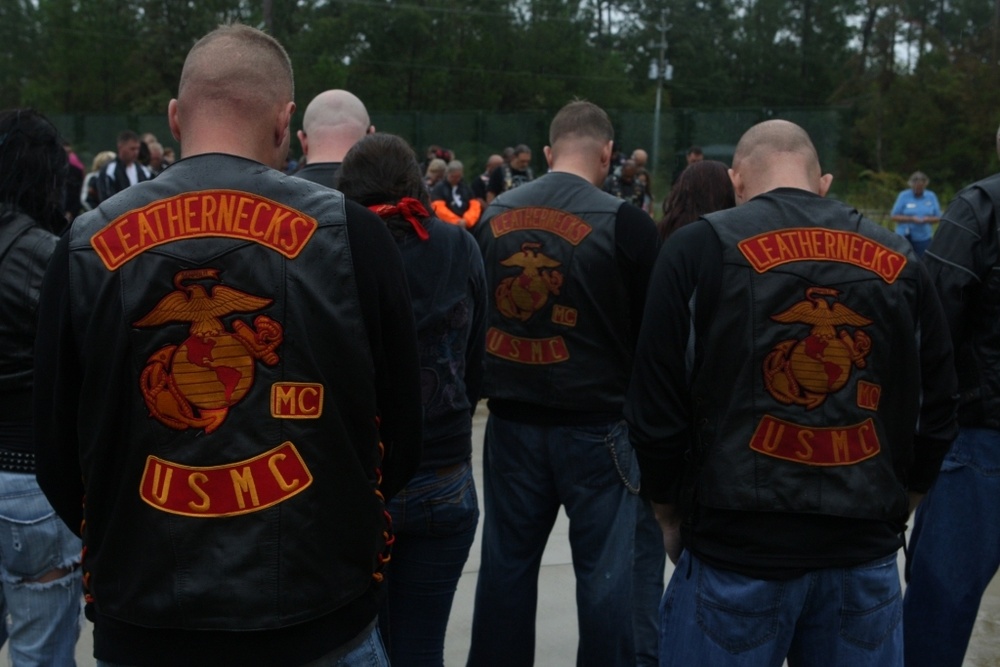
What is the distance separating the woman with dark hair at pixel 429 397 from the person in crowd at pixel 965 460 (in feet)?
4.59

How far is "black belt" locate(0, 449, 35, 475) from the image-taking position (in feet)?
9.59

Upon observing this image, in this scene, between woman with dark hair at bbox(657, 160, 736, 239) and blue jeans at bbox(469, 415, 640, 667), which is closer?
blue jeans at bbox(469, 415, 640, 667)

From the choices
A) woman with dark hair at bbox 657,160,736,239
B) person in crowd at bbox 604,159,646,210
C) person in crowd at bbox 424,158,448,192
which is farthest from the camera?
person in crowd at bbox 604,159,646,210

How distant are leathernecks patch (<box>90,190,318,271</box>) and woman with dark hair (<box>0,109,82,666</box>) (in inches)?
44.8

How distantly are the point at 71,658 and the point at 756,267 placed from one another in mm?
2250

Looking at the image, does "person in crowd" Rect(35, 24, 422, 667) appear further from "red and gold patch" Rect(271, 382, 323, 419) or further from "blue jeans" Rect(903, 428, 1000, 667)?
"blue jeans" Rect(903, 428, 1000, 667)

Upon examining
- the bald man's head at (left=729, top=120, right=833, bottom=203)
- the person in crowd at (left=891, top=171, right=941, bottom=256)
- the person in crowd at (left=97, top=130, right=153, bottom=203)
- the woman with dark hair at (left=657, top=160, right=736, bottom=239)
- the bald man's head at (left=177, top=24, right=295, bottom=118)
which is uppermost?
the bald man's head at (left=177, top=24, right=295, bottom=118)

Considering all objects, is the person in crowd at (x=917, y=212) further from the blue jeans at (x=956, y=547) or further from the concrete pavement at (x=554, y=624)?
the blue jeans at (x=956, y=547)

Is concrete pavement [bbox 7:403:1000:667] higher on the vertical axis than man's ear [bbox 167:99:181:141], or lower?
lower

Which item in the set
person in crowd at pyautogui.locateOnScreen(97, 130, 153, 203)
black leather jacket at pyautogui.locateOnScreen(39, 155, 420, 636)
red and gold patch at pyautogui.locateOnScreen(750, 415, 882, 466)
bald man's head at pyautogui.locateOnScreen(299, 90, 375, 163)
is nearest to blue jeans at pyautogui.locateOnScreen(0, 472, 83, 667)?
black leather jacket at pyautogui.locateOnScreen(39, 155, 420, 636)

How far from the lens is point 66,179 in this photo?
317cm

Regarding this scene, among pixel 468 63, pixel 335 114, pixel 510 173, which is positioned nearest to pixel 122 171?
pixel 510 173

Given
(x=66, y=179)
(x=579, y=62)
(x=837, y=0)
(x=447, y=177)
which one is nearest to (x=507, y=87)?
(x=579, y=62)

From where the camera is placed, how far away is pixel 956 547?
10.7 ft
